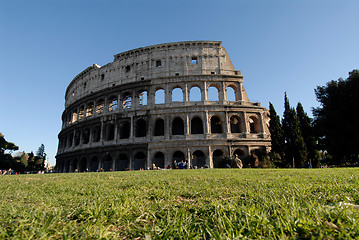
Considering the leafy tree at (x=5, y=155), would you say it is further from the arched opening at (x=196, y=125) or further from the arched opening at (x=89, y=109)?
the arched opening at (x=196, y=125)

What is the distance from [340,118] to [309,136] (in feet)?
13.7

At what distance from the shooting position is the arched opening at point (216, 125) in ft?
86.6

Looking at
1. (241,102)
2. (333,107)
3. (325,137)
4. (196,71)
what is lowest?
(325,137)

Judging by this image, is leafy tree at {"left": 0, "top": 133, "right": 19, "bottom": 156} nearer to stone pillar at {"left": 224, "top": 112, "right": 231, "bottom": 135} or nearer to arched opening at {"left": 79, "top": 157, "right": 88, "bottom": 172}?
arched opening at {"left": 79, "top": 157, "right": 88, "bottom": 172}

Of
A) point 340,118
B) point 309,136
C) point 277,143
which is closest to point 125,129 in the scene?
point 277,143

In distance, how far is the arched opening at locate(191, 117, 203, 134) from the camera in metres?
26.5

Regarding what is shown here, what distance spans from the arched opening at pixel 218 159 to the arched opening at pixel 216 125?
3.07 m

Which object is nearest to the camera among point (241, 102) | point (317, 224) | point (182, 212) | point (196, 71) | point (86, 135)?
point (317, 224)

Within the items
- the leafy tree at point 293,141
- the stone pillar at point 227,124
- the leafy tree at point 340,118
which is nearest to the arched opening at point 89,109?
the stone pillar at point 227,124

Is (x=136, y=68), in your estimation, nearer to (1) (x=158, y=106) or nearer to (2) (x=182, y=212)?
(1) (x=158, y=106)

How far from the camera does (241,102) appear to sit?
26.2 m

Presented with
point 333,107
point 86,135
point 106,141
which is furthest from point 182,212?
point 86,135

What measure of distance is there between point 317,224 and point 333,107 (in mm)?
29135

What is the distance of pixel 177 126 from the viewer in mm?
26844
